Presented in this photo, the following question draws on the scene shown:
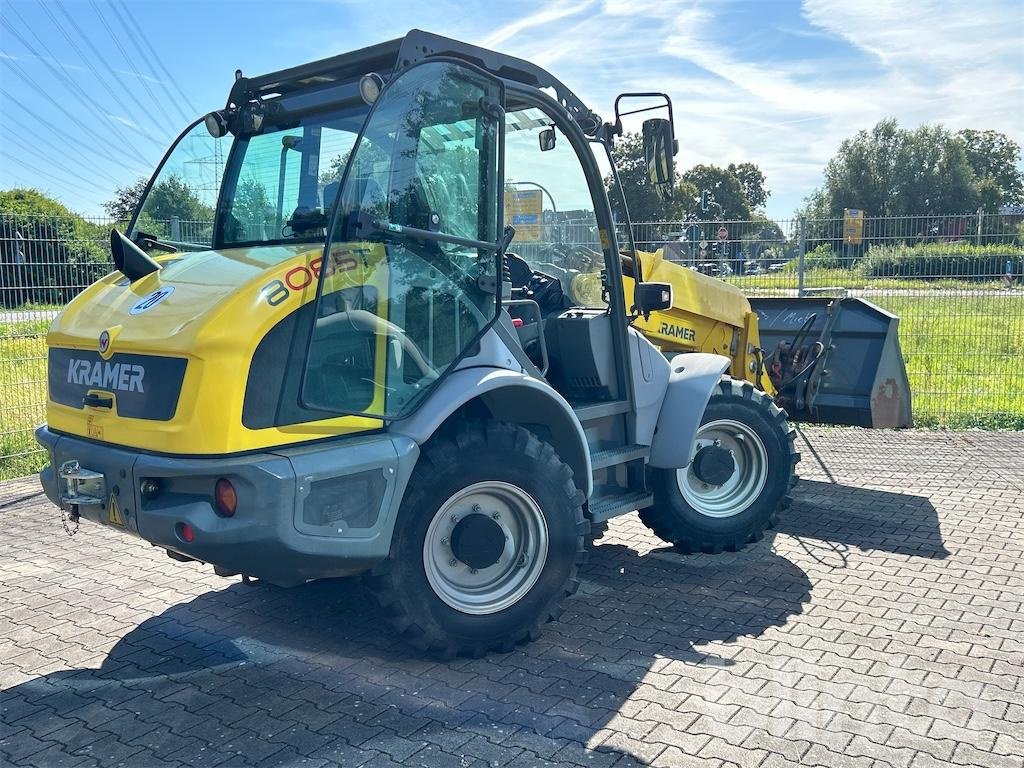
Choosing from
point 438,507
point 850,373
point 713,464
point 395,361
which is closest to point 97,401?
point 395,361

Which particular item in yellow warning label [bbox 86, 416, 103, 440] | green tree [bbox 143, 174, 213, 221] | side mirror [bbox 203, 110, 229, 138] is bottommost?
yellow warning label [bbox 86, 416, 103, 440]

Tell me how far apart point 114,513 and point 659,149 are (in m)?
3.29

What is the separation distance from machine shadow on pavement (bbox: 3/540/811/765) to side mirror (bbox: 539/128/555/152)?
245cm

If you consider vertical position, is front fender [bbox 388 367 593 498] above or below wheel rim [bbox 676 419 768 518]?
above

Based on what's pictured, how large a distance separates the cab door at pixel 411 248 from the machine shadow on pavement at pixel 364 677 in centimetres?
121

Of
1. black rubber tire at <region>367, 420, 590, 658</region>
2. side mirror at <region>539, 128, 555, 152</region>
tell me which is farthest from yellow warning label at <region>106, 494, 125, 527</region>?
side mirror at <region>539, 128, 555, 152</region>

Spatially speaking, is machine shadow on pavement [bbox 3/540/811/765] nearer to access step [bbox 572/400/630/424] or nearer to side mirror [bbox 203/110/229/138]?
access step [bbox 572/400/630/424]

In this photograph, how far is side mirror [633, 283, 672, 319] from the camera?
5168 millimetres

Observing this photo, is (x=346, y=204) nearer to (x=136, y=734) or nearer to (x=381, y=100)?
(x=381, y=100)

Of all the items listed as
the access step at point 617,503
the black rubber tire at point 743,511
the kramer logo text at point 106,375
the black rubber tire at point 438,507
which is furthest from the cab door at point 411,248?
the black rubber tire at point 743,511

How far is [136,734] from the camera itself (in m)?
3.55

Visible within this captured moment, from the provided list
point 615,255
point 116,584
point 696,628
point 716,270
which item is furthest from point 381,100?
point 716,270

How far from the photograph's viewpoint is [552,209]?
5.12 meters

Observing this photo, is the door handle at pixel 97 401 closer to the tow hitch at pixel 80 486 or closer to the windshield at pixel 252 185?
the tow hitch at pixel 80 486
